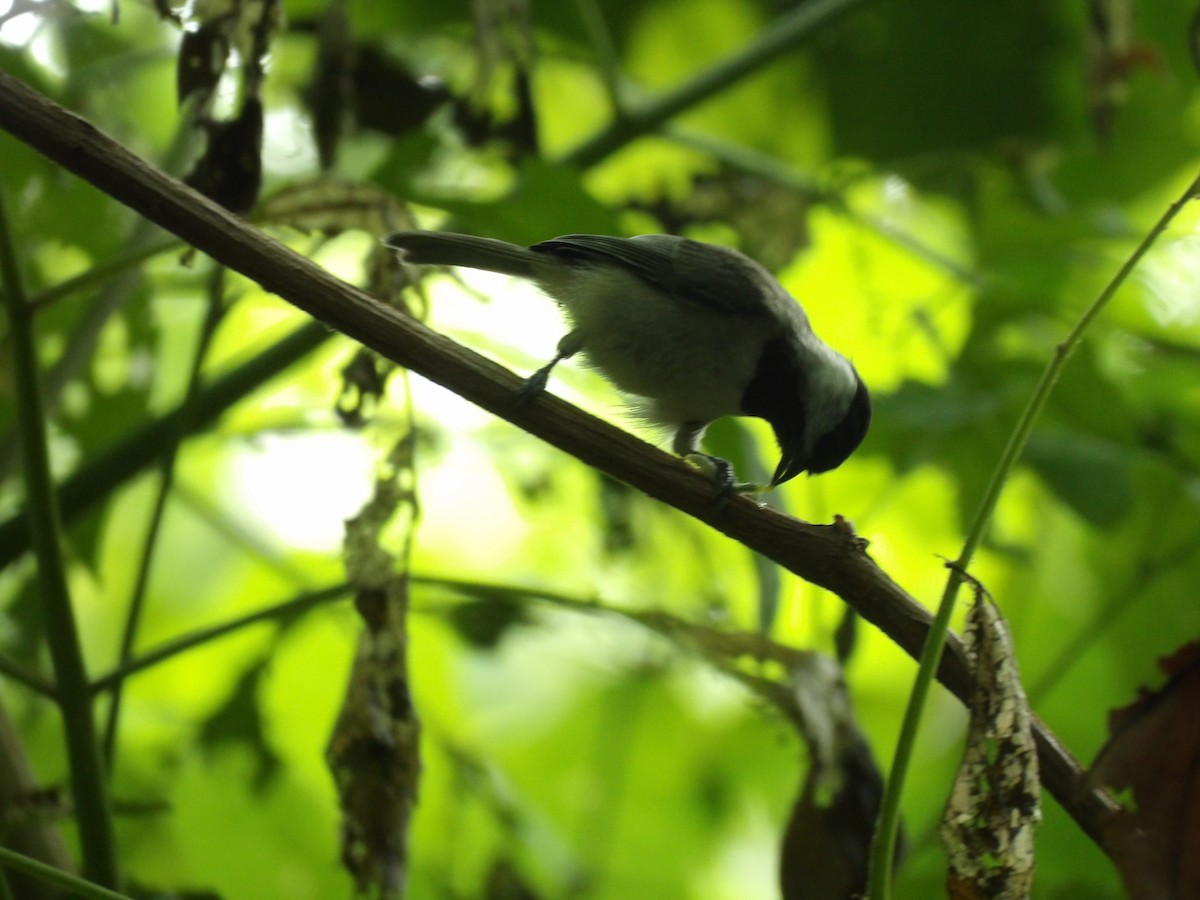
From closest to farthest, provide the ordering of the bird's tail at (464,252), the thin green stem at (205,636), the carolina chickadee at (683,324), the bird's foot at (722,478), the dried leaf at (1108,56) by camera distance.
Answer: the bird's foot at (722,478), the thin green stem at (205,636), the bird's tail at (464,252), the carolina chickadee at (683,324), the dried leaf at (1108,56)

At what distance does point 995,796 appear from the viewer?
1093 millimetres

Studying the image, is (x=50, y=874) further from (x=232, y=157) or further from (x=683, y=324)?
(x=683, y=324)

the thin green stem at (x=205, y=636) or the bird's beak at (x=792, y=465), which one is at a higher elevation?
the bird's beak at (x=792, y=465)

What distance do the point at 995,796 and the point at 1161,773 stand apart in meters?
0.19

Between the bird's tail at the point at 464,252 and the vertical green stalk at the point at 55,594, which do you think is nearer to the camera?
the vertical green stalk at the point at 55,594

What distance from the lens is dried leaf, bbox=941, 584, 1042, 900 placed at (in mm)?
1079

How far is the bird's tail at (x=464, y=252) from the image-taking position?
62.3 inches

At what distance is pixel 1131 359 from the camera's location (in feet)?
8.32

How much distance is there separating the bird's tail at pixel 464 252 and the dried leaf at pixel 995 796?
0.86 metres

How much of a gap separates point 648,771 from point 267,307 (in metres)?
1.53

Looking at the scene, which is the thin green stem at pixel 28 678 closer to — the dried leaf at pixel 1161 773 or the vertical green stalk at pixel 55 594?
the vertical green stalk at pixel 55 594

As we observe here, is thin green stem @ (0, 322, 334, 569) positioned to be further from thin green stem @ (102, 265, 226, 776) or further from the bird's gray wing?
the bird's gray wing

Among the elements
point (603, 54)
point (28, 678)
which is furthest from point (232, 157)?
point (603, 54)

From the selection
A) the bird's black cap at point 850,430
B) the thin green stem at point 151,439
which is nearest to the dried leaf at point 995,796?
the bird's black cap at point 850,430
